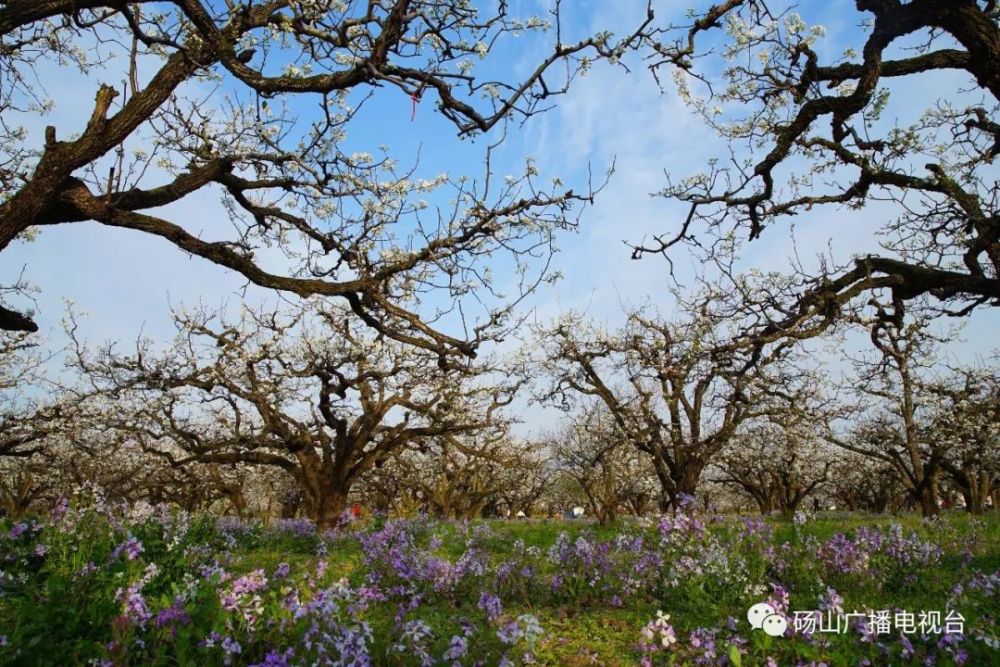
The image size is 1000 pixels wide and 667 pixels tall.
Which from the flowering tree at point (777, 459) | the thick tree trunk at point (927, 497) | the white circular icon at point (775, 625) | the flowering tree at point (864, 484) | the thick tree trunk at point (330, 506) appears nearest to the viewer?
the white circular icon at point (775, 625)

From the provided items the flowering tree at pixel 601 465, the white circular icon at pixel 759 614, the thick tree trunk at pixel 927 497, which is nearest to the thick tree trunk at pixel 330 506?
the flowering tree at pixel 601 465

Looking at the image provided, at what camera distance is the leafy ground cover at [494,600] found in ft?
12.0

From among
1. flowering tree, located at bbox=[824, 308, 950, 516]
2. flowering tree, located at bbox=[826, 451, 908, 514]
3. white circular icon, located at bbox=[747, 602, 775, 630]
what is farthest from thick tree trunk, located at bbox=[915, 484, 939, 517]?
white circular icon, located at bbox=[747, 602, 775, 630]

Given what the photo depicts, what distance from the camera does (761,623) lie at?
13.4ft

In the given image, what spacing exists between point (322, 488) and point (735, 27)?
47.9 feet

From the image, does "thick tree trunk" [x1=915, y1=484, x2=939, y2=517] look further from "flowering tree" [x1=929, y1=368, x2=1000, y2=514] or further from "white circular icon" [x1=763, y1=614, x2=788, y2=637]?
"white circular icon" [x1=763, y1=614, x2=788, y2=637]

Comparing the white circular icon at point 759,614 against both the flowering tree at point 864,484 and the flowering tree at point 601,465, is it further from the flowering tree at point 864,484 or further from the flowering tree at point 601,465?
the flowering tree at point 864,484

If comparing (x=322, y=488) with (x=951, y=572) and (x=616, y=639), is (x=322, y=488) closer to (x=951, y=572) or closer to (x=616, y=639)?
(x=616, y=639)

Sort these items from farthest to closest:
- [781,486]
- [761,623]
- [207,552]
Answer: [781,486] → [207,552] → [761,623]

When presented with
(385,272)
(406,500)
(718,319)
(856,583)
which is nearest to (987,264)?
(718,319)

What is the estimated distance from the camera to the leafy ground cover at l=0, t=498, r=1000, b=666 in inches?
145

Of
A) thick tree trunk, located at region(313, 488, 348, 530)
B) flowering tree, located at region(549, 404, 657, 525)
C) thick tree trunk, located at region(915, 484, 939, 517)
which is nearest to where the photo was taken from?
thick tree trunk, located at region(313, 488, 348, 530)

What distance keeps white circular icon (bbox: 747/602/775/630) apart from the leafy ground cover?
0.06 metres

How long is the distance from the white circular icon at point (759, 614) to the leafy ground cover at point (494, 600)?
0.20 feet
